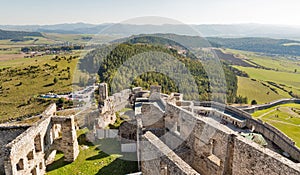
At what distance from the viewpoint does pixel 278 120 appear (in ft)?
115

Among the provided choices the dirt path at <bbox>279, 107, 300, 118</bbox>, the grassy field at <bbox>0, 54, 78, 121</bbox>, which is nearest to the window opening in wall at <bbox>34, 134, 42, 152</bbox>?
the grassy field at <bbox>0, 54, 78, 121</bbox>

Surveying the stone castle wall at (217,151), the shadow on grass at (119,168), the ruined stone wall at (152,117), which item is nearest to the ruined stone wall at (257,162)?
the stone castle wall at (217,151)

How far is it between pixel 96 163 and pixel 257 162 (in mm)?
11438

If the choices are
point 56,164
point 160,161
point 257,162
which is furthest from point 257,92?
point 160,161

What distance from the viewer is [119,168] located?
615 inches

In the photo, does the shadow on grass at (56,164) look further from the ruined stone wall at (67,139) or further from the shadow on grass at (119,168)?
the shadow on grass at (119,168)

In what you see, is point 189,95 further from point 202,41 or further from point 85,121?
point 85,121

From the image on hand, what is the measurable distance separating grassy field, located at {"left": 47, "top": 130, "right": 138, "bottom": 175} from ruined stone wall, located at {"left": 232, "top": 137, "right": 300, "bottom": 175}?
790 centimetres

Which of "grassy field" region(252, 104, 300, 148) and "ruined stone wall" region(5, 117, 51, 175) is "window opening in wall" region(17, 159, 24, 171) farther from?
"grassy field" region(252, 104, 300, 148)

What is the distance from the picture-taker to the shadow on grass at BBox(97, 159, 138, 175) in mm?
15203

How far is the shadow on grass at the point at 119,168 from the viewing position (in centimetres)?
1520

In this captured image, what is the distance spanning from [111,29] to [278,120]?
2917cm

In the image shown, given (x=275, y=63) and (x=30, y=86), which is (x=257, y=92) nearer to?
(x=30, y=86)

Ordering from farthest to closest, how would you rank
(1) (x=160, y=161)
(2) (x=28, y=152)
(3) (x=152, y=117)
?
(3) (x=152, y=117), (2) (x=28, y=152), (1) (x=160, y=161)
